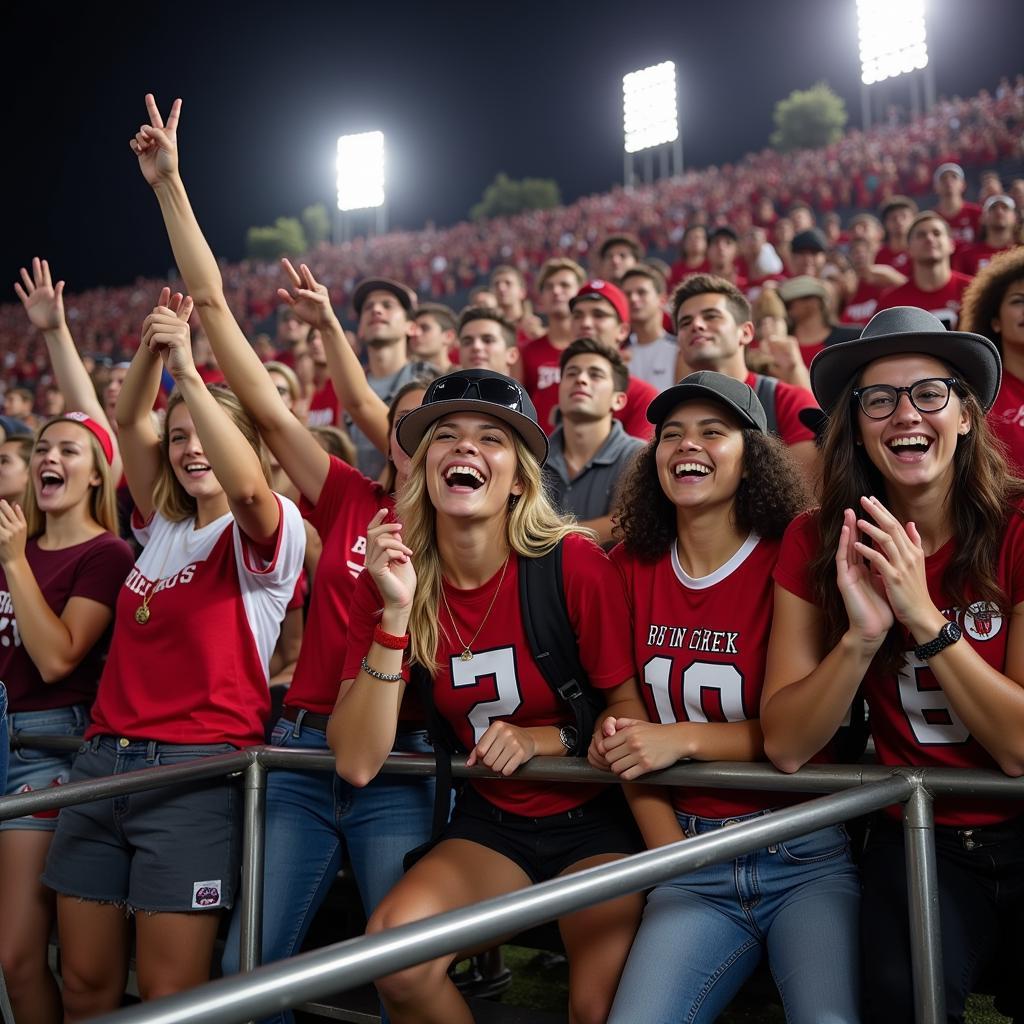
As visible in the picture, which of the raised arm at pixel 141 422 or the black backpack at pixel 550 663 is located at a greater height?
the raised arm at pixel 141 422

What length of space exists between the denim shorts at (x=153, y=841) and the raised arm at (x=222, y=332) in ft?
2.95

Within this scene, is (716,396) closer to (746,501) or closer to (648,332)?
(746,501)

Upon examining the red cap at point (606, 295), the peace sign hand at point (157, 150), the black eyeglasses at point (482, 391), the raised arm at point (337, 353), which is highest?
the peace sign hand at point (157, 150)

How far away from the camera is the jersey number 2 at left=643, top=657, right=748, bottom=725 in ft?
7.70

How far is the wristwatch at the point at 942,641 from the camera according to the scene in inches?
75.9

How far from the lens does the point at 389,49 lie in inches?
1561

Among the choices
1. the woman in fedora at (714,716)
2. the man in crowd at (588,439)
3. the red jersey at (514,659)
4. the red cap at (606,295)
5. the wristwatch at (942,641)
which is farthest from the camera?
the red cap at (606,295)

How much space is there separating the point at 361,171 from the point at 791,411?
124 ft

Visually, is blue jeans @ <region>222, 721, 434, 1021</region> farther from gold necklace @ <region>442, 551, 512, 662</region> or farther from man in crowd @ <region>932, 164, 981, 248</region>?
man in crowd @ <region>932, 164, 981, 248</region>

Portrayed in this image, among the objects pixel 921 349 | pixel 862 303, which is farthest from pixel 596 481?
pixel 862 303

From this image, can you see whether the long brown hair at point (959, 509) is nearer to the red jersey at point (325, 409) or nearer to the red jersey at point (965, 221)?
the red jersey at point (325, 409)

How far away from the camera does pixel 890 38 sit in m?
30.3

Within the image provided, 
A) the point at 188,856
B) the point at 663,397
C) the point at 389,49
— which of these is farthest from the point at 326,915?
the point at 389,49

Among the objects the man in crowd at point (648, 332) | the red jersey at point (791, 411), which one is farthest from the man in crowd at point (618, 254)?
the red jersey at point (791, 411)
